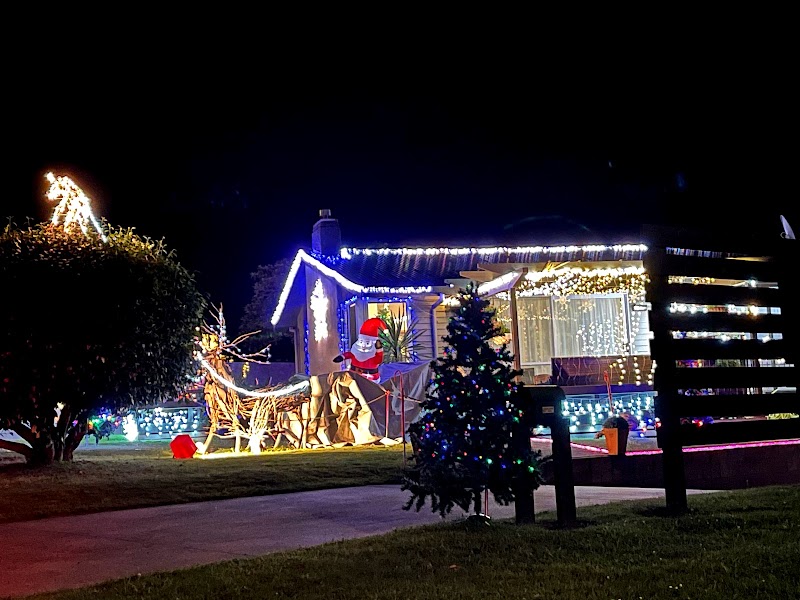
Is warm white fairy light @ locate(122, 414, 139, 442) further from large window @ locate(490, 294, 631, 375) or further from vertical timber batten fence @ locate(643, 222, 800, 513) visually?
vertical timber batten fence @ locate(643, 222, 800, 513)

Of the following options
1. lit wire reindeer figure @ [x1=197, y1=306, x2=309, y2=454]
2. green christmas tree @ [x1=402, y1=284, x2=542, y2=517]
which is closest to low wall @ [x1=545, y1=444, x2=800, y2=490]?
green christmas tree @ [x1=402, y1=284, x2=542, y2=517]

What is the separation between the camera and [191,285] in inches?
547

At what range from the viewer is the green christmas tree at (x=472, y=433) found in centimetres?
661

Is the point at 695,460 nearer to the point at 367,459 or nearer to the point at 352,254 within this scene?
the point at 367,459

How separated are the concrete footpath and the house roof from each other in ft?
32.4

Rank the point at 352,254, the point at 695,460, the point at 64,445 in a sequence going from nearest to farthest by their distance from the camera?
the point at 695,460, the point at 64,445, the point at 352,254

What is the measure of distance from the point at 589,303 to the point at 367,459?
1061cm

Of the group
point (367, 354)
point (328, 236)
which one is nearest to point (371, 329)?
point (367, 354)

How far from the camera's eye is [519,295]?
68.9ft

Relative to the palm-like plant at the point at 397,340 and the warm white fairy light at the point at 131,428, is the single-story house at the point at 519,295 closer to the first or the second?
the palm-like plant at the point at 397,340

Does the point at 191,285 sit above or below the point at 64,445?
above

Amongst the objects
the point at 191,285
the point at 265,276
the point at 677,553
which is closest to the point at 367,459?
the point at 191,285

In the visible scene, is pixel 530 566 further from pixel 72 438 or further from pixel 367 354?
pixel 367 354

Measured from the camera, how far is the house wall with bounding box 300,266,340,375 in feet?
73.8
